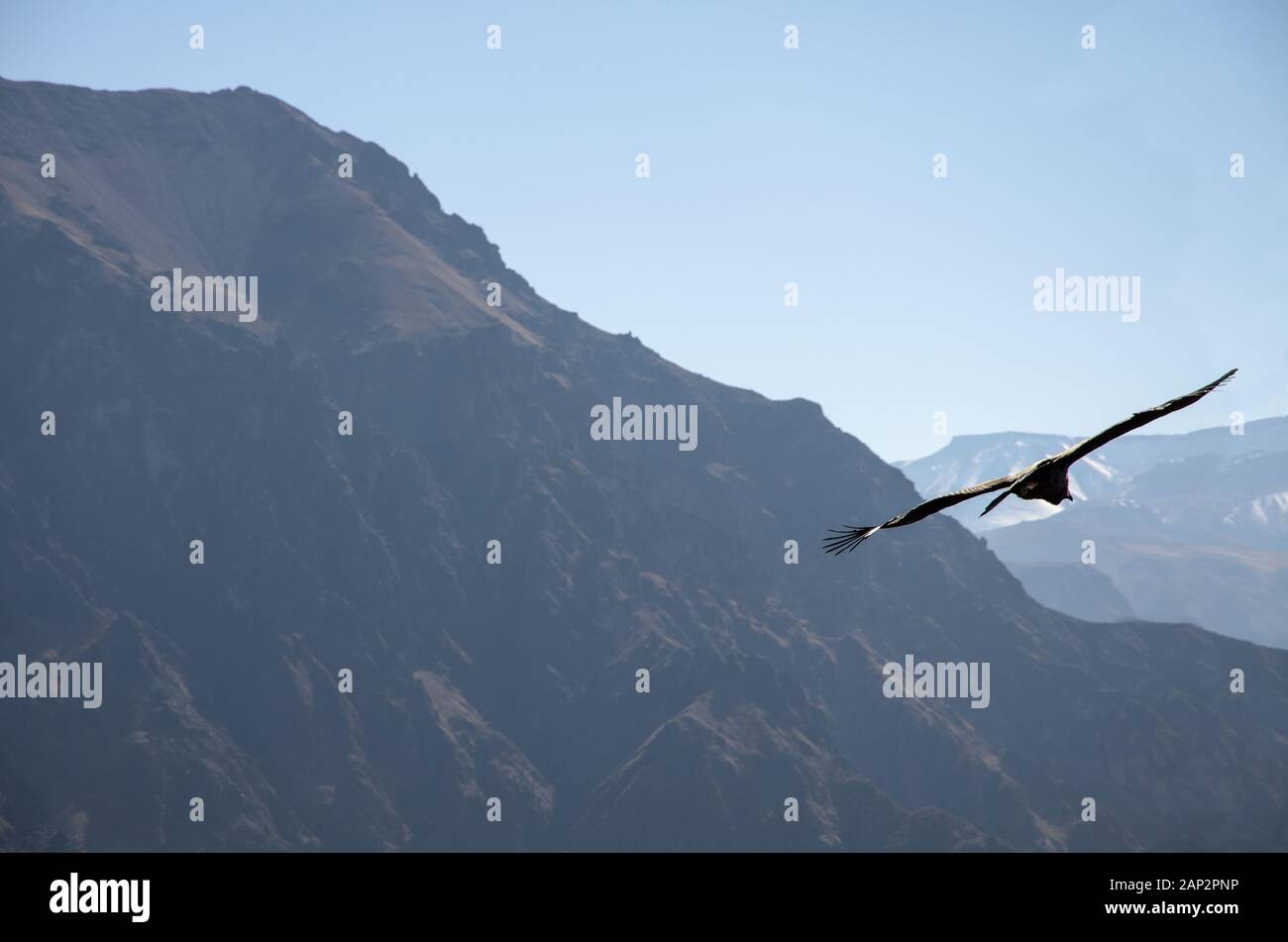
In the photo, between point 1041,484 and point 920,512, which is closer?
point 920,512
